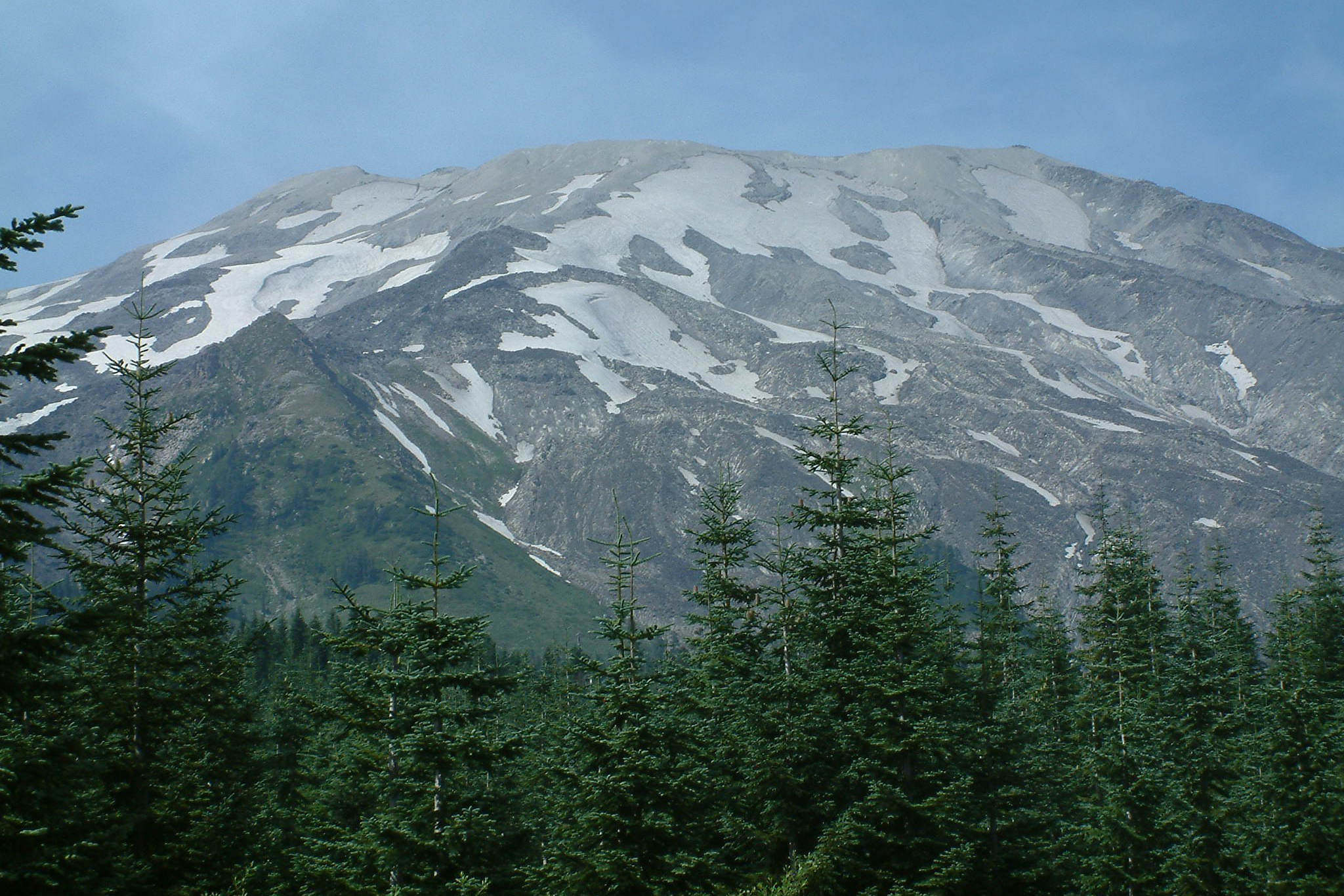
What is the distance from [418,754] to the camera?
2044 centimetres

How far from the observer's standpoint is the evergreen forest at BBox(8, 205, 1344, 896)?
1966 centimetres

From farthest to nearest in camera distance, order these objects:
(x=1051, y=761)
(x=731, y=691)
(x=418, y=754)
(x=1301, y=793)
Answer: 1. (x=1051, y=761)
2. (x=1301, y=793)
3. (x=731, y=691)
4. (x=418, y=754)

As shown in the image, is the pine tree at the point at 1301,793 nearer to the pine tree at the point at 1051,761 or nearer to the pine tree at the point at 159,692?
the pine tree at the point at 1051,761

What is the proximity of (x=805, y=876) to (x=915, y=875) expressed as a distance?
5.76 meters

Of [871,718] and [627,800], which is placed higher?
[871,718]

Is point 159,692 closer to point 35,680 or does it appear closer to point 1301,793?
point 35,680

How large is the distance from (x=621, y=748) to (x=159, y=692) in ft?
36.1

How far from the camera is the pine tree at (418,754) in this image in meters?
20.0

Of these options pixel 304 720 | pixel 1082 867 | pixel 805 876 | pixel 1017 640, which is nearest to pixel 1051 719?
pixel 1017 640

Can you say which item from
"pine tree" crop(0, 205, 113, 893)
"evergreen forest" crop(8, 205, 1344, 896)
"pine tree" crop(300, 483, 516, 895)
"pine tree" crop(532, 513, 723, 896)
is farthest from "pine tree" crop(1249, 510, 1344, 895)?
"pine tree" crop(0, 205, 113, 893)

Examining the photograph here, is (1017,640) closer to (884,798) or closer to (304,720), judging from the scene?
(884,798)

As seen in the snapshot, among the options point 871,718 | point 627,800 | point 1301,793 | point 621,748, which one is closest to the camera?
point 627,800

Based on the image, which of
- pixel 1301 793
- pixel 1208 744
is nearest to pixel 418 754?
pixel 1208 744

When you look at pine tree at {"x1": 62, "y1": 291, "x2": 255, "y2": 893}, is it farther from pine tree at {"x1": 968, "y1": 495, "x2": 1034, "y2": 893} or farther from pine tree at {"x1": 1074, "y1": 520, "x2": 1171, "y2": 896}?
pine tree at {"x1": 1074, "y1": 520, "x2": 1171, "y2": 896}
